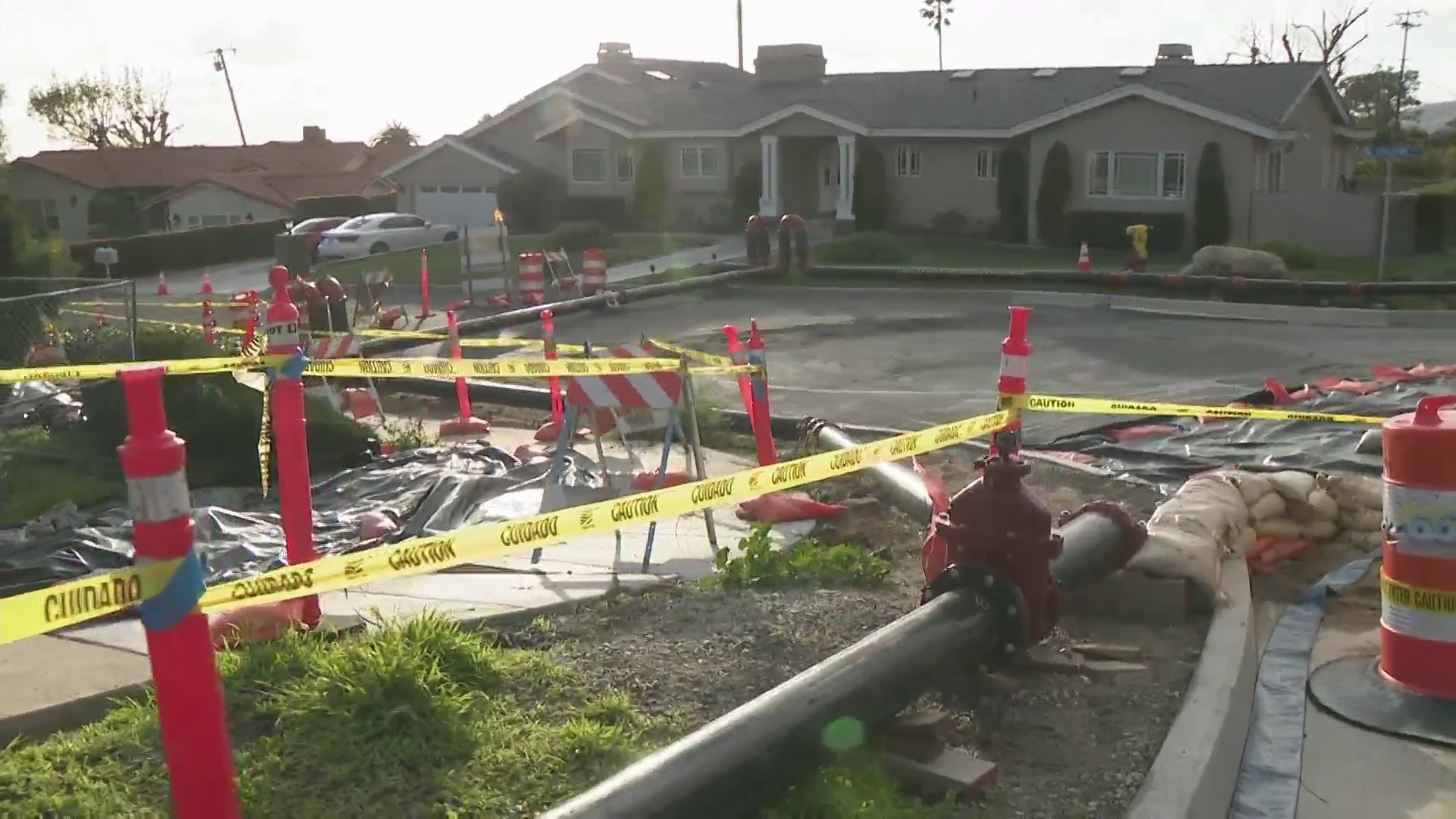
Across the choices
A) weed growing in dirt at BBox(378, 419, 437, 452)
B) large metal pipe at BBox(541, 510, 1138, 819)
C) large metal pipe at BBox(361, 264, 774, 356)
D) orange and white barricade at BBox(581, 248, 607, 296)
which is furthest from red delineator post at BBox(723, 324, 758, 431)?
orange and white barricade at BBox(581, 248, 607, 296)

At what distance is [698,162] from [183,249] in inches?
714

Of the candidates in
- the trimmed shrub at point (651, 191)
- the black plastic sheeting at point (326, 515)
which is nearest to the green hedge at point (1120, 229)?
the trimmed shrub at point (651, 191)

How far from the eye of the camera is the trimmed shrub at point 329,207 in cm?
5547

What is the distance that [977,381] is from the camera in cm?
1587

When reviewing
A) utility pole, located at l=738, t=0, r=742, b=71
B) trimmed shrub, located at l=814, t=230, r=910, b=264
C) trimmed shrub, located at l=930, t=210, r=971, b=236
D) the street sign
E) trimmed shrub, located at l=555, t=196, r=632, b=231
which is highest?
utility pole, located at l=738, t=0, r=742, b=71

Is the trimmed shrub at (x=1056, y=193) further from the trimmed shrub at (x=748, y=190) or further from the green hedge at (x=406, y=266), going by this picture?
the green hedge at (x=406, y=266)

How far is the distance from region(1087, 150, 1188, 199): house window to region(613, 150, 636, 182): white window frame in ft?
51.4

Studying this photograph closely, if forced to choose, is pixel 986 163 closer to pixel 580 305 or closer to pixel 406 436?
pixel 580 305

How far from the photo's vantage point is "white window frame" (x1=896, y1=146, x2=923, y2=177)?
1593 inches

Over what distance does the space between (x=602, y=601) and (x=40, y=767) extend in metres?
2.57

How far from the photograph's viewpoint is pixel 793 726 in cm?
395

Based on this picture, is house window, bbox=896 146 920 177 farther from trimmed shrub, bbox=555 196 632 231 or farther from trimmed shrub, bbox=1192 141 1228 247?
trimmed shrub, bbox=555 196 632 231

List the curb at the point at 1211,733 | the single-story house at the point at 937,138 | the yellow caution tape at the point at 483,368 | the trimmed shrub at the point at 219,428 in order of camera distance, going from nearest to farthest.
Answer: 1. the curb at the point at 1211,733
2. the yellow caution tape at the point at 483,368
3. the trimmed shrub at the point at 219,428
4. the single-story house at the point at 937,138

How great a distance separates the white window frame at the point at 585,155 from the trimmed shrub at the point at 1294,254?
23066 mm
